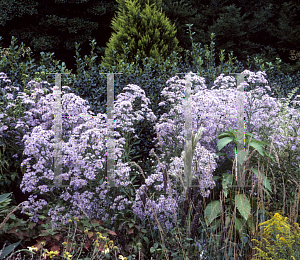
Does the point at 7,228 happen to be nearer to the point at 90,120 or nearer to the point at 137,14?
the point at 90,120

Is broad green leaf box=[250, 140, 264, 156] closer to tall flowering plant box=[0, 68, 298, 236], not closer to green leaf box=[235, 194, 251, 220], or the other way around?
tall flowering plant box=[0, 68, 298, 236]

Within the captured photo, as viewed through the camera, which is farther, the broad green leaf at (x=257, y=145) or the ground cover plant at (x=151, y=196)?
the broad green leaf at (x=257, y=145)

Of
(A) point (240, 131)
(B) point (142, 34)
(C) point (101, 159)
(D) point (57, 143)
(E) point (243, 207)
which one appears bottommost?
(E) point (243, 207)

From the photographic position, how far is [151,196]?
9.92 ft

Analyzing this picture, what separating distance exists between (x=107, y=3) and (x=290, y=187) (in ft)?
36.4

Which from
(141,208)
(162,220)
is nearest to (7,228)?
(141,208)

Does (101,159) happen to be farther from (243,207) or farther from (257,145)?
(257,145)

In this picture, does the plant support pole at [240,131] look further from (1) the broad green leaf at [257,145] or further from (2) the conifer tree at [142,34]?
(2) the conifer tree at [142,34]

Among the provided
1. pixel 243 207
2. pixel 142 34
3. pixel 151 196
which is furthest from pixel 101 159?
pixel 142 34

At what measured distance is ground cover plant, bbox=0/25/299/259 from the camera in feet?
8.71

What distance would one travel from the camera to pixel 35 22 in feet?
41.7

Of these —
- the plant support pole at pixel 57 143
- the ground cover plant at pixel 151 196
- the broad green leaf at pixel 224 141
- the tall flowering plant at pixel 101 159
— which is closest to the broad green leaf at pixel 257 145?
the ground cover plant at pixel 151 196

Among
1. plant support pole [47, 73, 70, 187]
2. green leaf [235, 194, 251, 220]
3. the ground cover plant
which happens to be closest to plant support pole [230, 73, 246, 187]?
the ground cover plant

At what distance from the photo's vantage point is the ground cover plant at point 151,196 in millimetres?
2654
